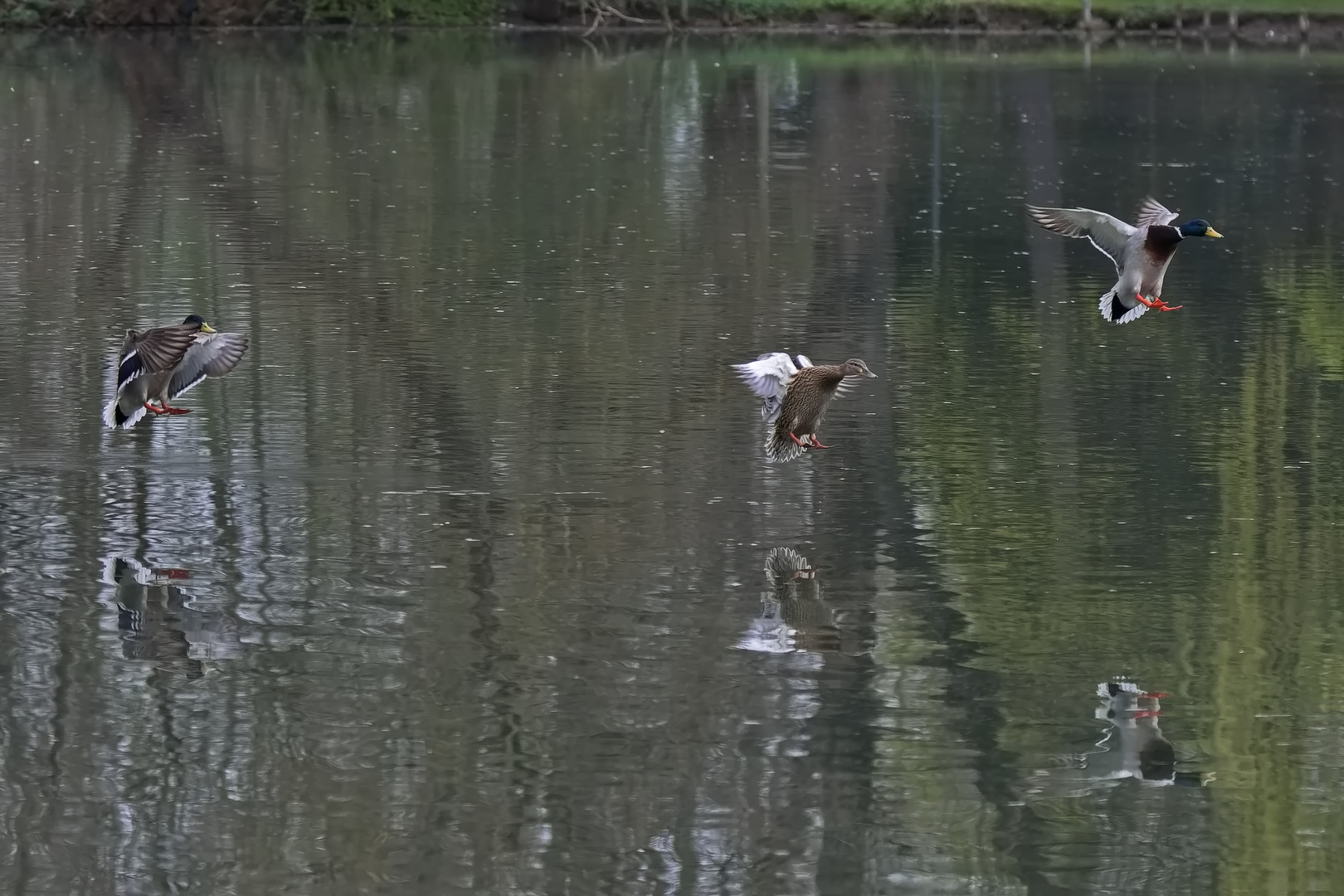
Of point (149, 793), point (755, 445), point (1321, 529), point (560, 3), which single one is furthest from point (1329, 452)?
point (560, 3)

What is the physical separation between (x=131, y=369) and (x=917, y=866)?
→ 6.30 m

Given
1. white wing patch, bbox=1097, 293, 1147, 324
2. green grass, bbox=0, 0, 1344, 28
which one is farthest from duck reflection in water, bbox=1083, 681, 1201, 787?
green grass, bbox=0, 0, 1344, 28

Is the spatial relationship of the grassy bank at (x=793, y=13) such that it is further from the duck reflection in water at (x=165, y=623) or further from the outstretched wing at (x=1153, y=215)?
the duck reflection in water at (x=165, y=623)

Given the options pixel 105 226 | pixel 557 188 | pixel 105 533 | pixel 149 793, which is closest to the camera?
pixel 149 793

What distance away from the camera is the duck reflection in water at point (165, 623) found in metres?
10.3

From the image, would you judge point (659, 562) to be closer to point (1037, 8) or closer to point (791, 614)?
point (791, 614)

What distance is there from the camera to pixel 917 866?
26.9 ft

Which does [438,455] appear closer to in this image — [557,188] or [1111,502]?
[1111,502]

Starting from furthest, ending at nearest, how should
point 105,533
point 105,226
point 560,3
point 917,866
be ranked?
point 560,3 < point 105,226 < point 105,533 < point 917,866

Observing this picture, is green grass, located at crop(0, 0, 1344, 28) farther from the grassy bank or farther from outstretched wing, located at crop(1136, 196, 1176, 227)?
outstretched wing, located at crop(1136, 196, 1176, 227)

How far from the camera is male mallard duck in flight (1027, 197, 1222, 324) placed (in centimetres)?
1465

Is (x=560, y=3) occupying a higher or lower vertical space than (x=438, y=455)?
higher

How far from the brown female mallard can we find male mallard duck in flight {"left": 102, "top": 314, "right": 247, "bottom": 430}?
303 cm

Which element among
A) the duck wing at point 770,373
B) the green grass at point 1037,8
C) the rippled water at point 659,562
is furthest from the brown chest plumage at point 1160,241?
the green grass at point 1037,8
